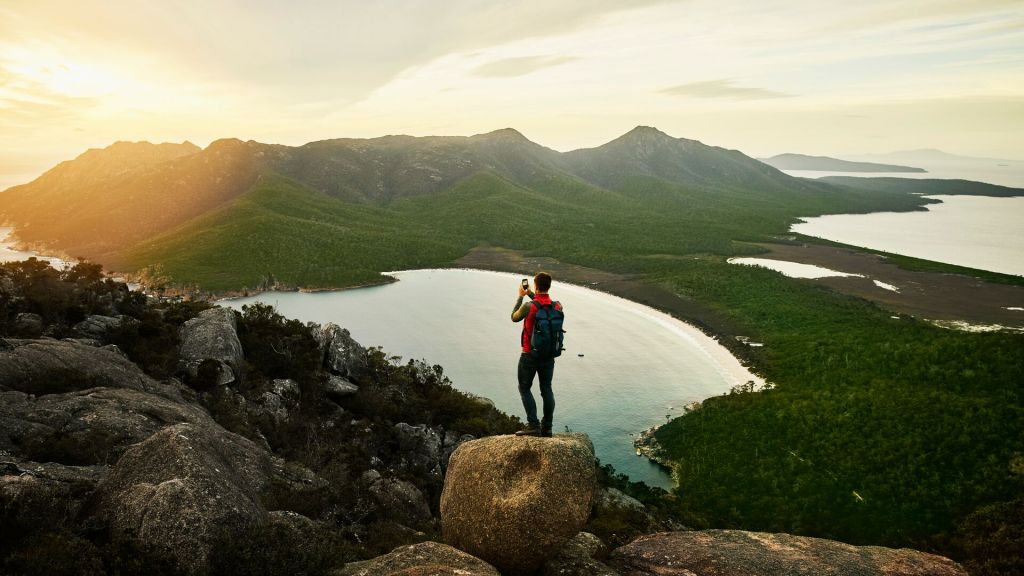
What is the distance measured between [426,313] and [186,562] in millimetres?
98933

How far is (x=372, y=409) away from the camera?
36.4 m

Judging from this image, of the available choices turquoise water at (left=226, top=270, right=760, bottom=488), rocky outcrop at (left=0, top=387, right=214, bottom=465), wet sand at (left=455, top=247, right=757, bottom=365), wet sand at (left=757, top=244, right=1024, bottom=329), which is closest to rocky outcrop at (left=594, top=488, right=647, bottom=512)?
turquoise water at (left=226, top=270, right=760, bottom=488)

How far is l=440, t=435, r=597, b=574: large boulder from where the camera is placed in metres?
13.5

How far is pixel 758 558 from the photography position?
14734 mm

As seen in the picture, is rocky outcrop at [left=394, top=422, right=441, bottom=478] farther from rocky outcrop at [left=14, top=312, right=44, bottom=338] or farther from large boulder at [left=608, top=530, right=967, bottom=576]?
rocky outcrop at [left=14, top=312, right=44, bottom=338]

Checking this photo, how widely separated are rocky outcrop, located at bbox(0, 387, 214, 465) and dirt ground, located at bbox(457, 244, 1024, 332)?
3057 inches

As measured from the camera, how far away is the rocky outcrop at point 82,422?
49.5 ft

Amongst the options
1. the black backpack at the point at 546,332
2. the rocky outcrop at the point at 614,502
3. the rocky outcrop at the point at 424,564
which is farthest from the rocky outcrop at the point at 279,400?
the black backpack at the point at 546,332

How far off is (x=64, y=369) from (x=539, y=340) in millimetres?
19110

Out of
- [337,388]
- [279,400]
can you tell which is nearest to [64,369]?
[279,400]

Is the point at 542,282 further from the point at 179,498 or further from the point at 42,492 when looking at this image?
the point at 42,492

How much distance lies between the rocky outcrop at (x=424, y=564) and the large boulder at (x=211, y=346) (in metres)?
20.5

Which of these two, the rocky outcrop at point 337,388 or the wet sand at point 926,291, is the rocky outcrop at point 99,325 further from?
the wet sand at point 926,291


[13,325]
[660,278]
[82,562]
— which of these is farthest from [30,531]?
[660,278]
